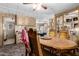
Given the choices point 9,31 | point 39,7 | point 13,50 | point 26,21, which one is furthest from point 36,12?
point 13,50

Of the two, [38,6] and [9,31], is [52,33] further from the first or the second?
[9,31]

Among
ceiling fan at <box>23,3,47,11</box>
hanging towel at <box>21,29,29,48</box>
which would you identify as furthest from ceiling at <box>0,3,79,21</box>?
hanging towel at <box>21,29,29,48</box>

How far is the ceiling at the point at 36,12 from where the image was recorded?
251 cm

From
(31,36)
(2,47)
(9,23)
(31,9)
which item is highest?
(31,9)

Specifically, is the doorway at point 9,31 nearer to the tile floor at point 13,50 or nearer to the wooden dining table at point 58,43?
the tile floor at point 13,50

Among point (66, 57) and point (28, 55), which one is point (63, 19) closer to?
point (66, 57)

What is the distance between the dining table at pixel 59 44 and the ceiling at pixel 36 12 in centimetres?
34

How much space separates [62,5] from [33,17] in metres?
0.49

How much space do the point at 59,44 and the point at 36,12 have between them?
615 millimetres

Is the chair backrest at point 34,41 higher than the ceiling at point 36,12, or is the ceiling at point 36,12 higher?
the ceiling at point 36,12

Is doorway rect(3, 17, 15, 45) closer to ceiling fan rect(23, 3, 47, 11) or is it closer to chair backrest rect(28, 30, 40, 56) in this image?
chair backrest rect(28, 30, 40, 56)

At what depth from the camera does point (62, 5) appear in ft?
8.27

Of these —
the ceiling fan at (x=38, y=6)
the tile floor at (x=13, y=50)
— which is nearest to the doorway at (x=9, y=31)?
the tile floor at (x=13, y=50)

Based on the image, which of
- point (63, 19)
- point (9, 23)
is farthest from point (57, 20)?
point (9, 23)
